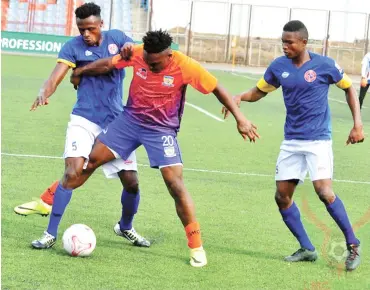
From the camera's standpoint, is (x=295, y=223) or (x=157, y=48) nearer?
(x=157, y=48)

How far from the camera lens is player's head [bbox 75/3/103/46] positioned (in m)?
8.40

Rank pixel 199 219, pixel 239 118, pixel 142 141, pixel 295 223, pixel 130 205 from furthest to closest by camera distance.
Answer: pixel 199 219, pixel 130 205, pixel 295 223, pixel 142 141, pixel 239 118

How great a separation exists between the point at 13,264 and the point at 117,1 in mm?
43214

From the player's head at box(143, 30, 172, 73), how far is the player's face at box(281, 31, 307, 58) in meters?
1.04

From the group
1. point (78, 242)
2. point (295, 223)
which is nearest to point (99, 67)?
point (78, 242)

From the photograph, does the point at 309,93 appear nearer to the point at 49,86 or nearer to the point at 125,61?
the point at 125,61

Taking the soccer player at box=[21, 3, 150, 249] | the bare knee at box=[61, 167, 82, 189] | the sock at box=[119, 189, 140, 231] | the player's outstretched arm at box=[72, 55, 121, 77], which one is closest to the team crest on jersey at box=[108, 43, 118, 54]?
the soccer player at box=[21, 3, 150, 249]

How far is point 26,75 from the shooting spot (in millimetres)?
29094

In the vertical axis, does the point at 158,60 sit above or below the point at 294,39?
below

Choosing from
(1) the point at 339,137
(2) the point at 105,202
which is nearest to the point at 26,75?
(1) the point at 339,137

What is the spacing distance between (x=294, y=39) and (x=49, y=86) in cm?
215

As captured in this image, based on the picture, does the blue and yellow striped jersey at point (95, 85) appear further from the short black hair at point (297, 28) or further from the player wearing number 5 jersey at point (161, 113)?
the short black hair at point (297, 28)

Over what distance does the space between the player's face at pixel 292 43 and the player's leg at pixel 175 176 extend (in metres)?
1.24

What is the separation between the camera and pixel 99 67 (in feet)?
27.4
